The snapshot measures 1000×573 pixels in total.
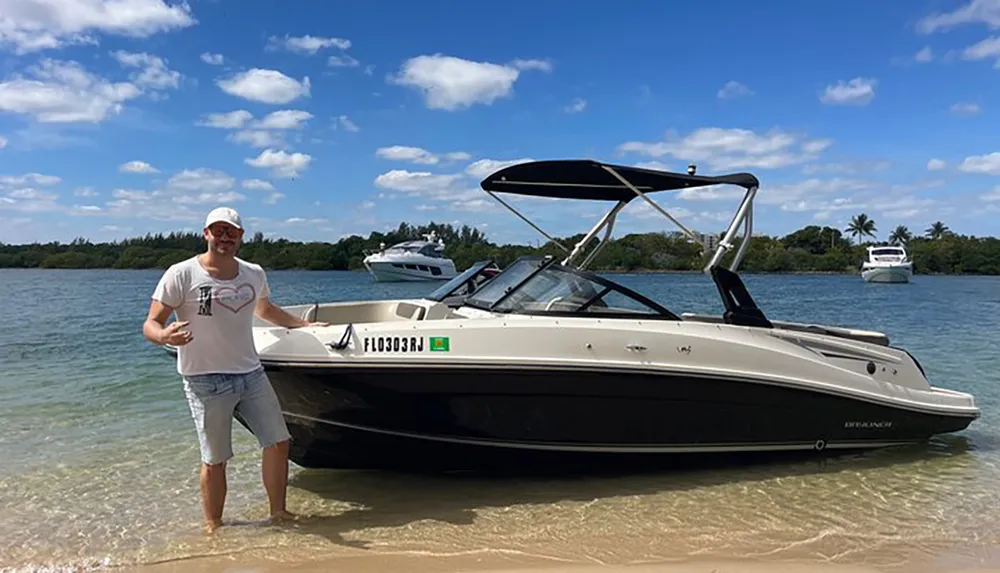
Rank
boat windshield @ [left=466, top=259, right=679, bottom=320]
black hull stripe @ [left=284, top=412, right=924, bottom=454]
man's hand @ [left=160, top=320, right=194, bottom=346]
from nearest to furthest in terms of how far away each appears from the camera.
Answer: man's hand @ [left=160, top=320, right=194, bottom=346], black hull stripe @ [left=284, top=412, right=924, bottom=454], boat windshield @ [left=466, top=259, right=679, bottom=320]

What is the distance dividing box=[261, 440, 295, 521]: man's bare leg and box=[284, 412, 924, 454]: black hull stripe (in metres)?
0.51

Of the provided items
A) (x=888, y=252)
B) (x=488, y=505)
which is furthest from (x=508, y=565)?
(x=888, y=252)

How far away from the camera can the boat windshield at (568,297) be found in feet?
16.6

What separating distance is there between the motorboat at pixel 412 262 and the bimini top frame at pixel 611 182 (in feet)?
169

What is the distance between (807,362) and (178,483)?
15.5 feet

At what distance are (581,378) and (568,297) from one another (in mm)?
766

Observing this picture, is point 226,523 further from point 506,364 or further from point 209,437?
point 506,364

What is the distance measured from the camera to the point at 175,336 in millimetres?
3527

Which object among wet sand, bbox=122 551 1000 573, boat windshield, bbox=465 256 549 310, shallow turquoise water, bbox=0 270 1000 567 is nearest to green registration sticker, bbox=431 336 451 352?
boat windshield, bbox=465 256 549 310

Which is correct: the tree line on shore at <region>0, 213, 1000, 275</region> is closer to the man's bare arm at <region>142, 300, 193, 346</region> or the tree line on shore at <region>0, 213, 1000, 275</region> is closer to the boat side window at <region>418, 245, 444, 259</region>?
the boat side window at <region>418, 245, 444, 259</region>

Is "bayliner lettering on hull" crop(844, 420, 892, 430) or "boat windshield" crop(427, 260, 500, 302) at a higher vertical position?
"boat windshield" crop(427, 260, 500, 302)

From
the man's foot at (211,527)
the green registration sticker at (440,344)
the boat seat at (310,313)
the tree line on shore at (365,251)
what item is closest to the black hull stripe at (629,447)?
the green registration sticker at (440,344)

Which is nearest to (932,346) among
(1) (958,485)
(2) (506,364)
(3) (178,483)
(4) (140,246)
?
(1) (958,485)

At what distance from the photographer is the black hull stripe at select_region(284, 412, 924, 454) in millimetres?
4602
